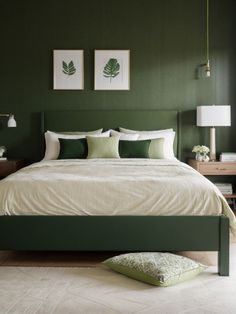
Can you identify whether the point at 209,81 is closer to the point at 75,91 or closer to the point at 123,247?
the point at 75,91

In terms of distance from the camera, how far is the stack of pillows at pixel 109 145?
17.5 ft

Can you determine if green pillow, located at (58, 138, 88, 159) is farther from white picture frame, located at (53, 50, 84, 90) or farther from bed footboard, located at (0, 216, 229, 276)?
bed footboard, located at (0, 216, 229, 276)

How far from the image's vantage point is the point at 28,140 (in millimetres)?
6121

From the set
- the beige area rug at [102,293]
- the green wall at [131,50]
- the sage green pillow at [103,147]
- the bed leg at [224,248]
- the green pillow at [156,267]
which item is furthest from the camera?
the green wall at [131,50]

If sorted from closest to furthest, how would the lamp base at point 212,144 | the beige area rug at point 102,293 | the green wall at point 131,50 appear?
the beige area rug at point 102,293, the lamp base at point 212,144, the green wall at point 131,50

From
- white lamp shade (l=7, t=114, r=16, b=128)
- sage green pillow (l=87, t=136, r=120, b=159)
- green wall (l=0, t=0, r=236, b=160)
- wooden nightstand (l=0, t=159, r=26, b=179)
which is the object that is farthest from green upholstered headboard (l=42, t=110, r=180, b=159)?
wooden nightstand (l=0, t=159, r=26, b=179)

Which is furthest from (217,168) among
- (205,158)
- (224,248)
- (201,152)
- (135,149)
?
(224,248)

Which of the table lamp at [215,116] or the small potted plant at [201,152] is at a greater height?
the table lamp at [215,116]

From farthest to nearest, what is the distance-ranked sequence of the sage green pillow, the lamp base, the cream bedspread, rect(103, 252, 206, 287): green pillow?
the lamp base
the sage green pillow
the cream bedspread
rect(103, 252, 206, 287): green pillow

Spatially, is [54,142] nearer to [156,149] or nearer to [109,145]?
[109,145]

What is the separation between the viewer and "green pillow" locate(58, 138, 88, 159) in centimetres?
542

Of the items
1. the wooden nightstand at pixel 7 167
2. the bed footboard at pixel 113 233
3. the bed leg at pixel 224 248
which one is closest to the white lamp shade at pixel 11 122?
the wooden nightstand at pixel 7 167

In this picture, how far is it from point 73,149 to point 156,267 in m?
2.48

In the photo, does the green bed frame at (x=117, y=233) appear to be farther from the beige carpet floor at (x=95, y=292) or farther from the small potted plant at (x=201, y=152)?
the small potted plant at (x=201, y=152)
